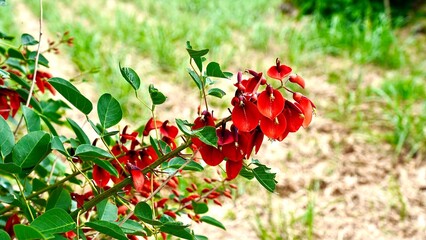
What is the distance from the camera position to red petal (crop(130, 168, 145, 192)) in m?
0.84

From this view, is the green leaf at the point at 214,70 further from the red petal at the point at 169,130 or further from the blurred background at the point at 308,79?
the blurred background at the point at 308,79

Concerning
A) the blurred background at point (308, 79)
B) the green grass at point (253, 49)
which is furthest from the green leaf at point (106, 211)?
the green grass at point (253, 49)

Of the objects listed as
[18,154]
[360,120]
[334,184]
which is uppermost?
[360,120]

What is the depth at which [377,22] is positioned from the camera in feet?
13.7

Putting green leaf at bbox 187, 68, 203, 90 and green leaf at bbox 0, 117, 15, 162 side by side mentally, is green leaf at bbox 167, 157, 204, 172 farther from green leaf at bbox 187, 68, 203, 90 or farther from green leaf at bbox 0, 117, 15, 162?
green leaf at bbox 0, 117, 15, 162

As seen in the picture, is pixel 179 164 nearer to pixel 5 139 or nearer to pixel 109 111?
pixel 109 111

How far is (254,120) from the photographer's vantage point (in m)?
0.80

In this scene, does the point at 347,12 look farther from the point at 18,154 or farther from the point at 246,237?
the point at 18,154

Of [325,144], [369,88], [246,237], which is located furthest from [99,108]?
[369,88]

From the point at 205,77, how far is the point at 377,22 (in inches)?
142

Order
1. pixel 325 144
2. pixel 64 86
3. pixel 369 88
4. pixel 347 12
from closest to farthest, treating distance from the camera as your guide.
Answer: pixel 64 86 < pixel 325 144 < pixel 369 88 < pixel 347 12

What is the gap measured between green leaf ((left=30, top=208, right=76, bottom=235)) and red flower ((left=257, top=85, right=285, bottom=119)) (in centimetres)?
32

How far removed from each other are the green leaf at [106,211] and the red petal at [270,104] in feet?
1.11

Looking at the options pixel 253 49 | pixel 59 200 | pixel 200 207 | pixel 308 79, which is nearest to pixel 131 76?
pixel 59 200
